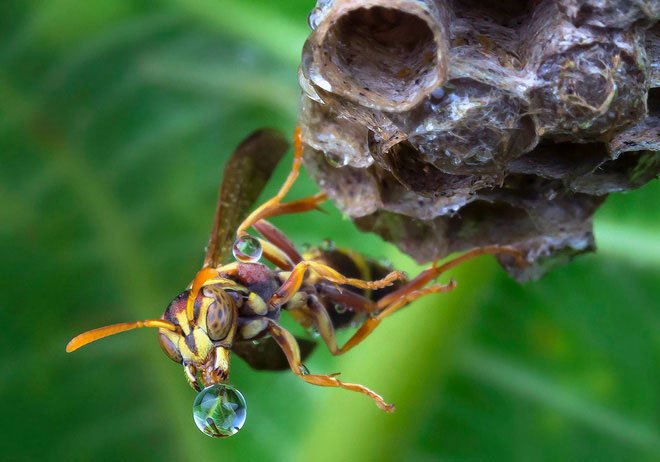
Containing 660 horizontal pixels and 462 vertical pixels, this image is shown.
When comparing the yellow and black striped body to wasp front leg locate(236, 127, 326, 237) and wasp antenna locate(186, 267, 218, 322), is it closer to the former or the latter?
wasp front leg locate(236, 127, 326, 237)

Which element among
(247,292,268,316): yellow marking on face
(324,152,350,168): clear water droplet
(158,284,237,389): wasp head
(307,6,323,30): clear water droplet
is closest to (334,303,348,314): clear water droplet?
(247,292,268,316): yellow marking on face

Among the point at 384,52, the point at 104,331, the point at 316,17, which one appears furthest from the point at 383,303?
the point at 316,17

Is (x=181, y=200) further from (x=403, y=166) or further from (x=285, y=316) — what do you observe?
(x=403, y=166)

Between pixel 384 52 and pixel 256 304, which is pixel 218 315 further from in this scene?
pixel 384 52

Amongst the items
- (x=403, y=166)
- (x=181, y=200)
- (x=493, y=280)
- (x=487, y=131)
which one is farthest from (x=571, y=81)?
(x=181, y=200)

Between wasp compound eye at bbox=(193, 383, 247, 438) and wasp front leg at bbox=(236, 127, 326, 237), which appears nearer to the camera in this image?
wasp compound eye at bbox=(193, 383, 247, 438)

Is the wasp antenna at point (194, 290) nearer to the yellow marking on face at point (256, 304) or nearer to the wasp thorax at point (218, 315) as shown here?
the wasp thorax at point (218, 315)

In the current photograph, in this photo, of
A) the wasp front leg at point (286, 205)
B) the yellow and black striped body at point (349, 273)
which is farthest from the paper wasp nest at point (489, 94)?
the yellow and black striped body at point (349, 273)
